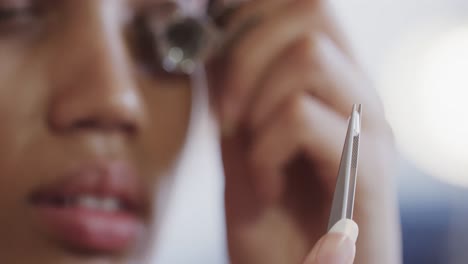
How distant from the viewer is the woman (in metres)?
0.33

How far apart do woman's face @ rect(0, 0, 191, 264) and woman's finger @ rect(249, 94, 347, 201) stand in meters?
0.06

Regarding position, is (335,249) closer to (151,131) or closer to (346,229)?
(346,229)

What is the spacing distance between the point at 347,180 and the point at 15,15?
197 millimetres

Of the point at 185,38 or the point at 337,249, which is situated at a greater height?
the point at 185,38

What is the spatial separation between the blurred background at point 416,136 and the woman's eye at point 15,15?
5.0 inches

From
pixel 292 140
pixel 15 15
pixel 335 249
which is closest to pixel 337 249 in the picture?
pixel 335 249

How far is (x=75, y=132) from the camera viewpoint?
34cm

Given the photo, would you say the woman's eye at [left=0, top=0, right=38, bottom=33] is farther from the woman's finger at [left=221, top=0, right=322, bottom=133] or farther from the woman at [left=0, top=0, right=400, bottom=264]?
the woman's finger at [left=221, top=0, right=322, bottom=133]

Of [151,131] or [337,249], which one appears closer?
[337,249]

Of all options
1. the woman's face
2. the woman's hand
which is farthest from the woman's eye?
the woman's hand

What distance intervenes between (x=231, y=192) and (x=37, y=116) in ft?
0.38

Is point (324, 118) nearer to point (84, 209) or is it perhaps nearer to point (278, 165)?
point (278, 165)

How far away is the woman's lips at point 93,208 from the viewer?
333 mm

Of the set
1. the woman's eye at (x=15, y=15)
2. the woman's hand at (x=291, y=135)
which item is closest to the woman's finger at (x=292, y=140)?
the woman's hand at (x=291, y=135)
